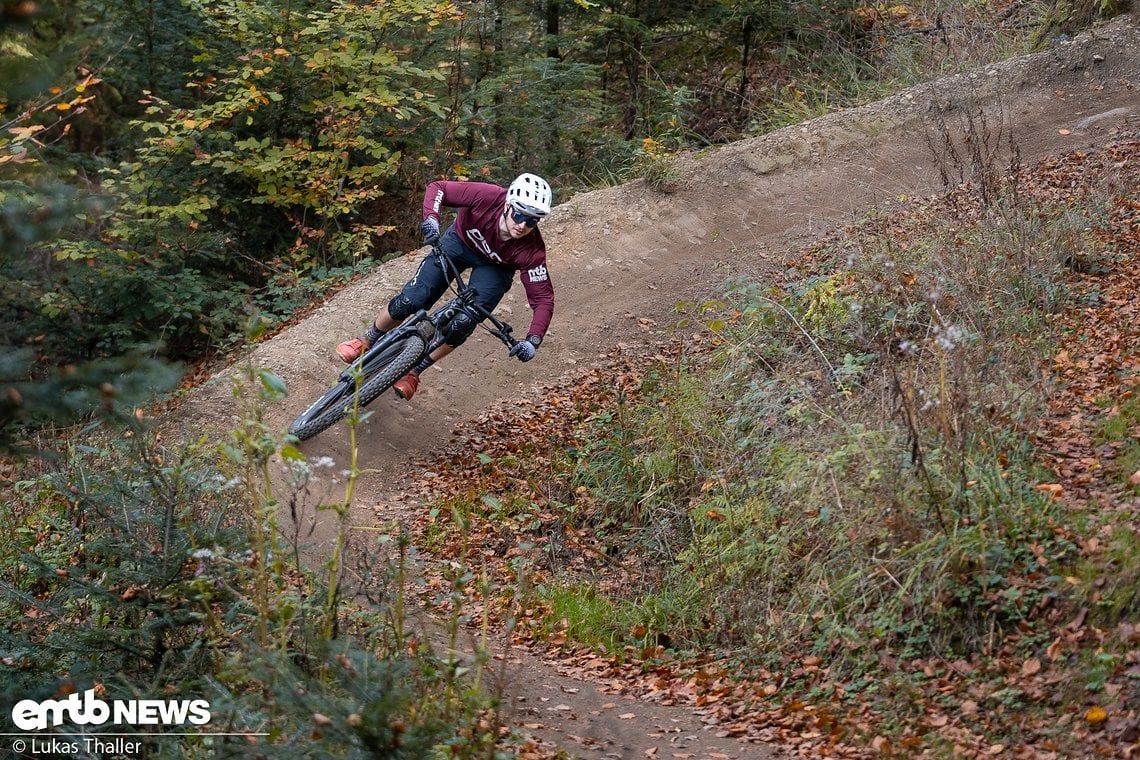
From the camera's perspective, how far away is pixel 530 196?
8.44 m

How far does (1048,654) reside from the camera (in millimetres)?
4934

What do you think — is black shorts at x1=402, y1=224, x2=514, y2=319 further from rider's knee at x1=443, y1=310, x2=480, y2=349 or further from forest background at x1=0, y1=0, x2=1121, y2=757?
forest background at x1=0, y1=0, x2=1121, y2=757

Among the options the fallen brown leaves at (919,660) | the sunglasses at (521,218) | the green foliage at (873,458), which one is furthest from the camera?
the sunglasses at (521,218)

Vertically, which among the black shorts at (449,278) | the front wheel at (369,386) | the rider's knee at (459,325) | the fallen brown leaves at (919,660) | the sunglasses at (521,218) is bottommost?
the fallen brown leaves at (919,660)

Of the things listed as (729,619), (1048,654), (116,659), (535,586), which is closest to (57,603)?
(116,659)

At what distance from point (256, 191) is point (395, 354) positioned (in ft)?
18.5

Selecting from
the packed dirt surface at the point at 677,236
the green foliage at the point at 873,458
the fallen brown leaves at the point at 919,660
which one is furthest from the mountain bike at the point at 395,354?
the green foliage at the point at 873,458

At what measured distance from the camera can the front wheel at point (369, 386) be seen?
8688mm

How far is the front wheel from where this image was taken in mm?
8688

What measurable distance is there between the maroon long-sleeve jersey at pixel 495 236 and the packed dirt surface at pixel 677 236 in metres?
1.77

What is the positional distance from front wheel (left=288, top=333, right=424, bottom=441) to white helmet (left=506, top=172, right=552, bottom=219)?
143 centimetres

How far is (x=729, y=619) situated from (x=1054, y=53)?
37.9 feet
